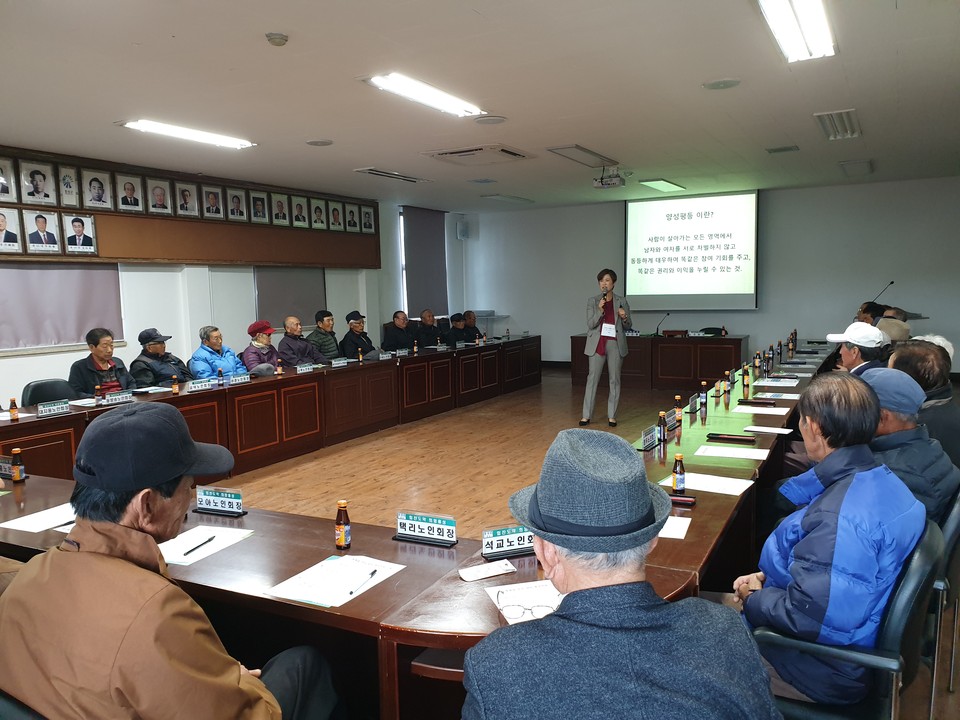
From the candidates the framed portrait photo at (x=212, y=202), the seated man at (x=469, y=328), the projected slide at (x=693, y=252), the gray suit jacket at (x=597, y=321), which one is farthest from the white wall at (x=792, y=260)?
the framed portrait photo at (x=212, y=202)

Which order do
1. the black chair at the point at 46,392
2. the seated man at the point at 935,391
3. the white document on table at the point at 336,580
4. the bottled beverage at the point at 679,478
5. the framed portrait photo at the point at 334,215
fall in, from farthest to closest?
the framed portrait photo at the point at 334,215
the black chair at the point at 46,392
the seated man at the point at 935,391
the bottled beverage at the point at 679,478
the white document on table at the point at 336,580

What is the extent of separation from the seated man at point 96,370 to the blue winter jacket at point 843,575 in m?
5.05

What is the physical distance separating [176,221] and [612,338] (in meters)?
4.77

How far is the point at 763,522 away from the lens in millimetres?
3277

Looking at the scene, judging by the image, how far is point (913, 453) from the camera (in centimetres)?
218

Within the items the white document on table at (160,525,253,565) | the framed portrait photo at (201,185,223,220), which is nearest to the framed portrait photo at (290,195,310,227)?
the framed portrait photo at (201,185,223,220)

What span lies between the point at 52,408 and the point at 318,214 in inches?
209

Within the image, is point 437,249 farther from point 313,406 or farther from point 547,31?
point 547,31

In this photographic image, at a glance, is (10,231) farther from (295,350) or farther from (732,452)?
(732,452)

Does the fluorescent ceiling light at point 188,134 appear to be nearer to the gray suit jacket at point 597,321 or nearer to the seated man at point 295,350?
the seated man at point 295,350

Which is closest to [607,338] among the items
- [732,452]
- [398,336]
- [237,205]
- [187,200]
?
[398,336]

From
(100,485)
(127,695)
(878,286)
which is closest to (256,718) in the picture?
(127,695)

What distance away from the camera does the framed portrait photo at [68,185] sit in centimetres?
623

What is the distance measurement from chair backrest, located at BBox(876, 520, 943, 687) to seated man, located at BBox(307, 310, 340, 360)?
6590mm
